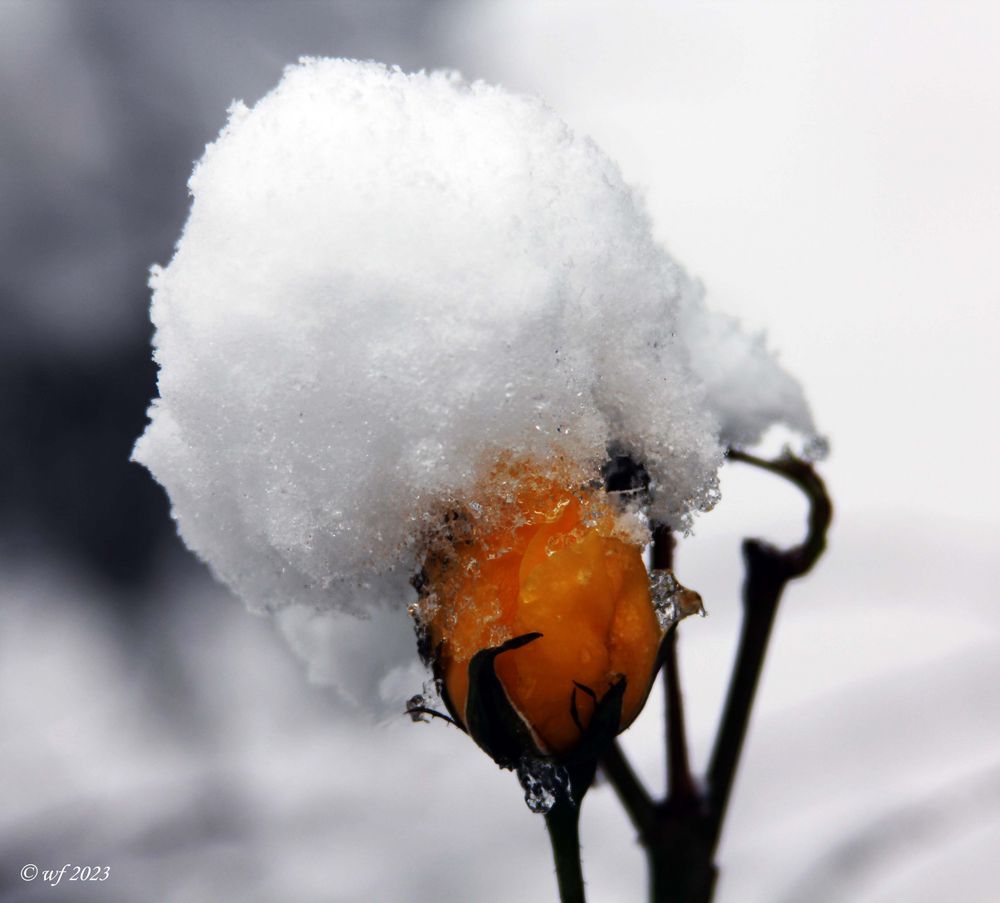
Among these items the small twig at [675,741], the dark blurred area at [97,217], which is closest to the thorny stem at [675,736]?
the small twig at [675,741]

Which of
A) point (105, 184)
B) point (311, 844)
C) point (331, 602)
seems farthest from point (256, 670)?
point (331, 602)

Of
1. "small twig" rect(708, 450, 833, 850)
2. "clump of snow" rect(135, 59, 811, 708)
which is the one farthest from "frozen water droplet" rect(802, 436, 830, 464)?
"clump of snow" rect(135, 59, 811, 708)

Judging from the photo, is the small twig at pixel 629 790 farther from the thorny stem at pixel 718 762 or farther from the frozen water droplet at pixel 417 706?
the frozen water droplet at pixel 417 706

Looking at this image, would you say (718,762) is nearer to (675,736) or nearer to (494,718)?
(675,736)

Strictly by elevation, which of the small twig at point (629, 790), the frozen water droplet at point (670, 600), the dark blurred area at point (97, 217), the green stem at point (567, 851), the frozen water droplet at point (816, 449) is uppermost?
the dark blurred area at point (97, 217)

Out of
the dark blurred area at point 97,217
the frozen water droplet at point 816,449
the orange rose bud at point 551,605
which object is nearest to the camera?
the orange rose bud at point 551,605

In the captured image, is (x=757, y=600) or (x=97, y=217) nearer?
(x=757, y=600)

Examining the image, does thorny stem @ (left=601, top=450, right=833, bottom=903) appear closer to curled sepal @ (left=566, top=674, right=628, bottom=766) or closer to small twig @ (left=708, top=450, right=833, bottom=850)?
small twig @ (left=708, top=450, right=833, bottom=850)

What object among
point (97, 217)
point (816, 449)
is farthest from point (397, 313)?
point (97, 217)
